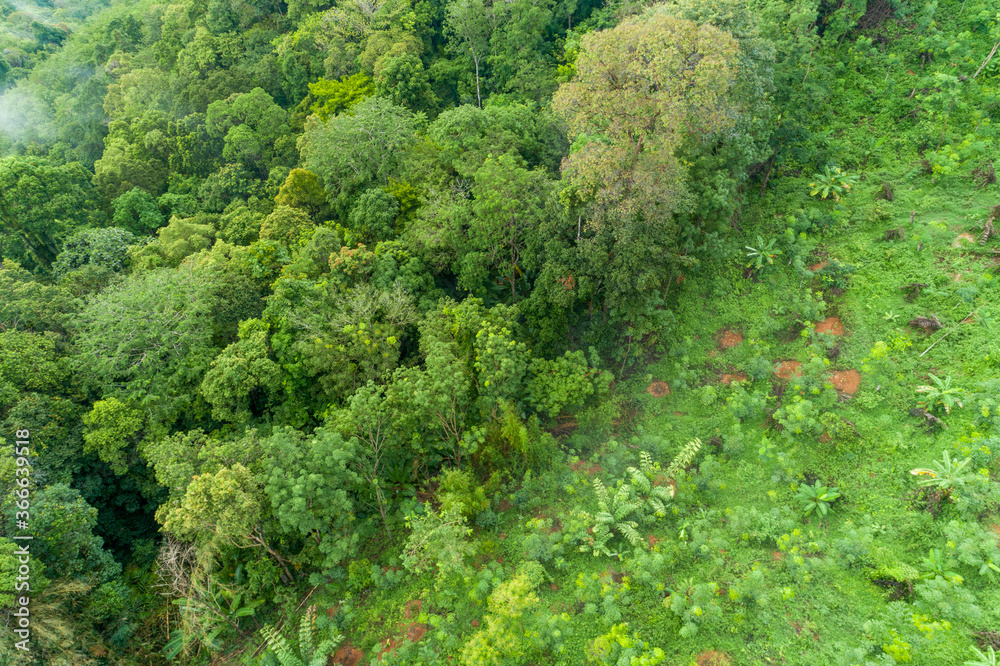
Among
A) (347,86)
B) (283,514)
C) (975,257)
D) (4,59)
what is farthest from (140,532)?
(4,59)

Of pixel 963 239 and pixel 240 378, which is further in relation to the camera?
pixel 963 239

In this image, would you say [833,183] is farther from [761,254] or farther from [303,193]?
[303,193]

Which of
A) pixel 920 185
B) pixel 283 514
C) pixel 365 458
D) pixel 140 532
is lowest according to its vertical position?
pixel 140 532

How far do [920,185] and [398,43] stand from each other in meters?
29.4

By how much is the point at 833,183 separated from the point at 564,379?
16.6m

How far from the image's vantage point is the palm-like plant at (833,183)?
2233cm

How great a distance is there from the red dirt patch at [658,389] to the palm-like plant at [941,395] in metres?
7.65

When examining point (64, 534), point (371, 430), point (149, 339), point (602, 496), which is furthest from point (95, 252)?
point (602, 496)

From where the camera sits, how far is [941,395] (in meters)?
14.8

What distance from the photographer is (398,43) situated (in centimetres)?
3103

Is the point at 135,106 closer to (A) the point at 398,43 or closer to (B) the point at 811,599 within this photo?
(A) the point at 398,43

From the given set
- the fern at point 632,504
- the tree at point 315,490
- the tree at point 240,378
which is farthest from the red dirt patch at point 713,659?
A: the tree at point 240,378

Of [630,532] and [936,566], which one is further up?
[936,566]

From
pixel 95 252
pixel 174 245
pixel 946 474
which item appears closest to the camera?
pixel 946 474
